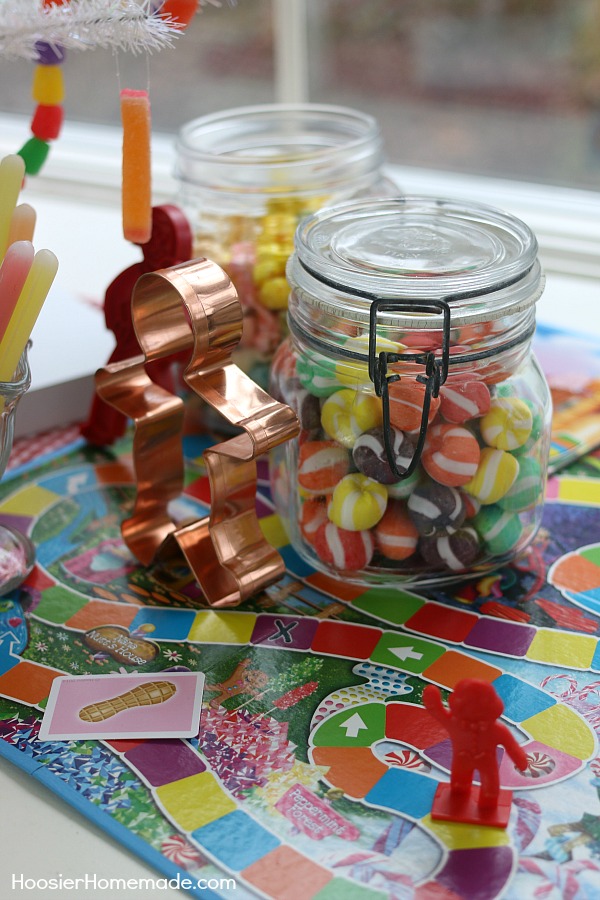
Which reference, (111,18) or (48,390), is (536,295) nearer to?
(111,18)

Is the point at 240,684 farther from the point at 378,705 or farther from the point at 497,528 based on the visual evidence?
the point at 497,528

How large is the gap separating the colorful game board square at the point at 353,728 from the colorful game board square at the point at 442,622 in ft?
0.24

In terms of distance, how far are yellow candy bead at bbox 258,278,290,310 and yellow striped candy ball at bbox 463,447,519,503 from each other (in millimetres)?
218

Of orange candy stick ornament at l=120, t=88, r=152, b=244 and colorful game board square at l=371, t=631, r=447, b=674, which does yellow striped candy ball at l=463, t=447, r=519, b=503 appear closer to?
colorful game board square at l=371, t=631, r=447, b=674

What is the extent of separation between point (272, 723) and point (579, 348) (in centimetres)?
53

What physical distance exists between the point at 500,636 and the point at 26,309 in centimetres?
33

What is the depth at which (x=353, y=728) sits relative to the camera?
529 mm

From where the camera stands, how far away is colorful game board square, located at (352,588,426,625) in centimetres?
61

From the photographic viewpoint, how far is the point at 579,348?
3.02ft

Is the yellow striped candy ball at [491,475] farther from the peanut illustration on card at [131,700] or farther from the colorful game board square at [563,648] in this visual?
the peanut illustration on card at [131,700]

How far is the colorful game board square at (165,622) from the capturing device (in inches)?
23.8

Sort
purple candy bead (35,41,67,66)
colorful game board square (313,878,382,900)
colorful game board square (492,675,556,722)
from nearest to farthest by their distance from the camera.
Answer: colorful game board square (313,878,382,900), colorful game board square (492,675,556,722), purple candy bead (35,41,67,66)

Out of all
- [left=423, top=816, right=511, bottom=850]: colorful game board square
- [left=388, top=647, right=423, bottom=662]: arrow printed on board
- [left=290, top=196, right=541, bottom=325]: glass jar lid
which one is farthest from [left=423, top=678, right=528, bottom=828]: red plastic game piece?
[left=290, top=196, right=541, bottom=325]: glass jar lid

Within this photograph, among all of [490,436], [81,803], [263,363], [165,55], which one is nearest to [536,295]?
[490,436]
